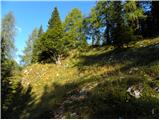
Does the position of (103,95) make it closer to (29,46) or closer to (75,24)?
(75,24)

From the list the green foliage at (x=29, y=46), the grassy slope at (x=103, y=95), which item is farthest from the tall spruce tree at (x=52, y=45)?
the green foliage at (x=29, y=46)

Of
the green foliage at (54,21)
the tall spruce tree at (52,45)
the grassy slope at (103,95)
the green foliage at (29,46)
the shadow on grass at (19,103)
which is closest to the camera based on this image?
the grassy slope at (103,95)

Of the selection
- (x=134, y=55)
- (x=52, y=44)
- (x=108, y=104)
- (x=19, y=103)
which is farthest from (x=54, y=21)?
(x=108, y=104)

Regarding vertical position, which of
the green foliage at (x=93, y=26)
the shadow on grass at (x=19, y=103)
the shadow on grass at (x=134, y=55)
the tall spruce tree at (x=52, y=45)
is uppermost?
the green foliage at (x=93, y=26)

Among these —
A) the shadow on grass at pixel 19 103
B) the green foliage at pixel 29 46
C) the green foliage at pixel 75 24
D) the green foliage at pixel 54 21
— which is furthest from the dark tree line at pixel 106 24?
the green foliage at pixel 29 46

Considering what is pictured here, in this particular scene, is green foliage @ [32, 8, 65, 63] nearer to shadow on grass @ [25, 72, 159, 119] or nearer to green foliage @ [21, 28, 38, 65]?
shadow on grass @ [25, 72, 159, 119]

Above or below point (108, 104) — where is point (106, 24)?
above

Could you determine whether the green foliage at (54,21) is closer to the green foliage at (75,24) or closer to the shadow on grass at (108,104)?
the green foliage at (75,24)

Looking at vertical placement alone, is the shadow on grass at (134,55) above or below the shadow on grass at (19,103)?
above

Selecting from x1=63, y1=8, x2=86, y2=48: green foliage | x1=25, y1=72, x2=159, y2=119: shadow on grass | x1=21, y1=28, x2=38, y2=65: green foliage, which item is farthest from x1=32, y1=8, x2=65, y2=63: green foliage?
x1=21, y1=28, x2=38, y2=65: green foliage

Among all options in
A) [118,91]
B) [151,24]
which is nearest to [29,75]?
[151,24]

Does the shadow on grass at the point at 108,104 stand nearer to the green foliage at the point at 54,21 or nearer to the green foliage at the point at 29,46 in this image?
the green foliage at the point at 54,21

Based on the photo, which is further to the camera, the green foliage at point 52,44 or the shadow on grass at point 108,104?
the green foliage at point 52,44

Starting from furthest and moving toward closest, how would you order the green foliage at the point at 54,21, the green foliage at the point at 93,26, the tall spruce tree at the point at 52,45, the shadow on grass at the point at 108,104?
the green foliage at the point at 93,26 → the green foliage at the point at 54,21 → the tall spruce tree at the point at 52,45 → the shadow on grass at the point at 108,104
